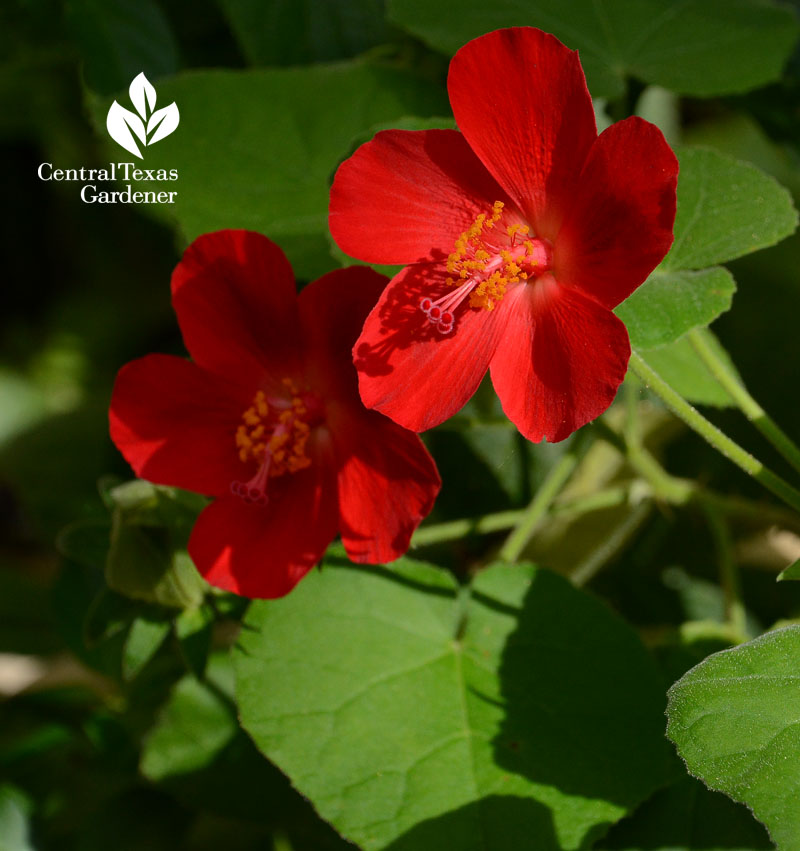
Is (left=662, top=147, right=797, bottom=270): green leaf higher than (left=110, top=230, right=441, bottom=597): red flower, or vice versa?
(left=662, top=147, right=797, bottom=270): green leaf

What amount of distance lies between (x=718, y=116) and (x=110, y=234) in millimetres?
1151

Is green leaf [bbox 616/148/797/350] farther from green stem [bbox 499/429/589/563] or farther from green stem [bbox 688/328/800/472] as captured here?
green stem [bbox 499/429/589/563]

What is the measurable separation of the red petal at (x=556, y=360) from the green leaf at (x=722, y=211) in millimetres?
127

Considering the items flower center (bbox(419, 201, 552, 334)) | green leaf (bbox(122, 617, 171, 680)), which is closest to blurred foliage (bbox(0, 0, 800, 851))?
green leaf (bbox(122, 617, 171, 680))

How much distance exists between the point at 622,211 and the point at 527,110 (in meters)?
0.10

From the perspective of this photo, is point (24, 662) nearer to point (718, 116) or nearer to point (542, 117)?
point (542, 117)

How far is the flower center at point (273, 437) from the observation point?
0.75 metres

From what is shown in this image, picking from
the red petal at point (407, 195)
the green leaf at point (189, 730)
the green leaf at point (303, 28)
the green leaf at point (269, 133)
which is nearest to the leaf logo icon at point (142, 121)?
the green leaf at point (269, 133)

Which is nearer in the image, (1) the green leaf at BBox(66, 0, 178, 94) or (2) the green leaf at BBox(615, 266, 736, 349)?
(2) the green leaf at BBox(615, 266, 736, 349)

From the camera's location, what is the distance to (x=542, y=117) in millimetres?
644

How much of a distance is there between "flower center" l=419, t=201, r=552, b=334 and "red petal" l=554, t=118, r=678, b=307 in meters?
0.04

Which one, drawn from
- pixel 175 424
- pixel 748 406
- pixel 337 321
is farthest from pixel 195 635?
pixel 748 406

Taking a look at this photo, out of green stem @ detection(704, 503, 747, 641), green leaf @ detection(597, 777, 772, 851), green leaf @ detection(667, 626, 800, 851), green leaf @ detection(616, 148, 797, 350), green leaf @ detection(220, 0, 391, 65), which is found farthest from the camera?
green leaf @ detection(220, 0, 391, 65)

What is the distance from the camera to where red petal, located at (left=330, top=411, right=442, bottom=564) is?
0.69 m
